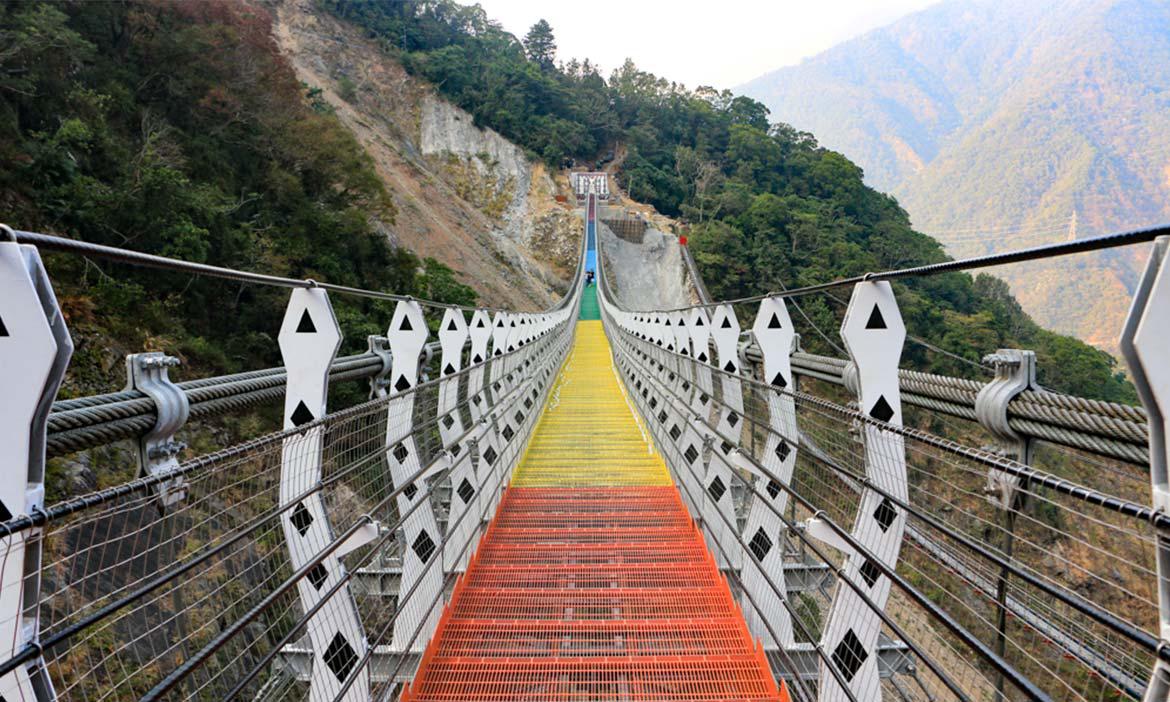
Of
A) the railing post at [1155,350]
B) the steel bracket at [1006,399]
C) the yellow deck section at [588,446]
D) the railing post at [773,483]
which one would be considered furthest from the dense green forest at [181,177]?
the railing post at [1155,350]

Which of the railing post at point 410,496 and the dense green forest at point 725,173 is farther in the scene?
the dense green forest at point 725,173

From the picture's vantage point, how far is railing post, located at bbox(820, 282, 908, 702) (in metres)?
1.92

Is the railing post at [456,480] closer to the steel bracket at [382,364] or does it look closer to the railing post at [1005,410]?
the steel bracket at [382,364]

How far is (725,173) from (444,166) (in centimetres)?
2612

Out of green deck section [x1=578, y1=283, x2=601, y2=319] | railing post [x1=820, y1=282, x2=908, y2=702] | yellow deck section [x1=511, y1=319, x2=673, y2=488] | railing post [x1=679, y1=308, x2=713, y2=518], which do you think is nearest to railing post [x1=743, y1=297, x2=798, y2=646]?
railing post [x1=820, y1=282, x2=908, y2=702]

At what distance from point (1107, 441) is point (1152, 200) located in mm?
93835

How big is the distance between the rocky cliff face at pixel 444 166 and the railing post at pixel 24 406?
26.3 metres

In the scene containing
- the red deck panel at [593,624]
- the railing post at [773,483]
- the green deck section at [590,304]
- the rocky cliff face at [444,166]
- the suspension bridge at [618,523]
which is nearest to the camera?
the suspension bridge at [618,523]

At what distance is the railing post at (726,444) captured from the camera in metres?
2.95

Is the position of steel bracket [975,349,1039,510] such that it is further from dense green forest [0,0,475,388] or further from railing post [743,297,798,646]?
dense green forest [0,0,475,388]

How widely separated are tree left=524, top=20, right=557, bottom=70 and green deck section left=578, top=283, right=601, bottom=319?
38.5 m

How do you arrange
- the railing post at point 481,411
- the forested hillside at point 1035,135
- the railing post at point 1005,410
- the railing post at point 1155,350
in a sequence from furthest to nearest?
the forested hillside at point 1035,135 < the railing post at point 481,411 < the railing post at point 1005,410 < the railing post at point 1155,350

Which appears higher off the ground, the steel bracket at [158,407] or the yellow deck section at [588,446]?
the steel bracket at [158,407]

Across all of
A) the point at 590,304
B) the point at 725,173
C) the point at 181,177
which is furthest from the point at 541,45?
the point at 181,177
